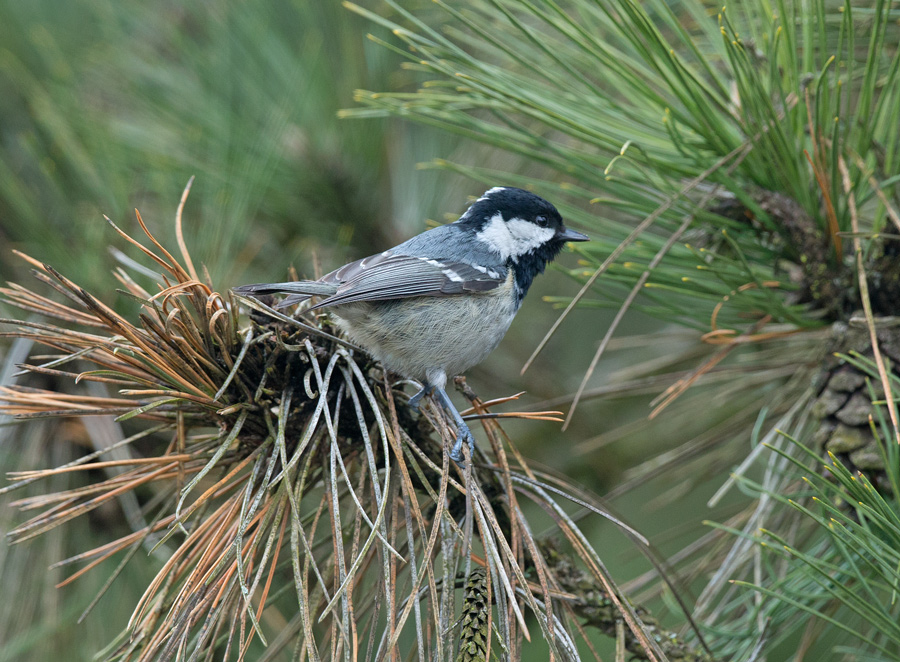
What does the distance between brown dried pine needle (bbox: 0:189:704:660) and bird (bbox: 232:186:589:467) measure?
1.16 feet

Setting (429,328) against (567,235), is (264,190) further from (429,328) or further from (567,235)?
(567,235)

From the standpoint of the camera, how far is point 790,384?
147 centimetres

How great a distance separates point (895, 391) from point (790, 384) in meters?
0.34

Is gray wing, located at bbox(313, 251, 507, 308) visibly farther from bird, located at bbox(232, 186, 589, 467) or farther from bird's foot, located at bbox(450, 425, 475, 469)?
bird's foot, located at bbox(450, 425, 475, 469)

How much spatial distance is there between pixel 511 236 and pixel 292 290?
79 cm

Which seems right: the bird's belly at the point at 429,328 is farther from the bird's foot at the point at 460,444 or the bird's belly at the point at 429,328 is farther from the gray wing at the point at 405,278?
the bird's foot at the point at 460,444

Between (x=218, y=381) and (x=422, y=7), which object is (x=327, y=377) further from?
(x=422, y=7)

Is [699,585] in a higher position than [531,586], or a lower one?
lower

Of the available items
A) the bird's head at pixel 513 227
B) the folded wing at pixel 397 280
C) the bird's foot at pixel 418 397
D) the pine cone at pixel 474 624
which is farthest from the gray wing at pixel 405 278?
the pine cone at pixel 474 624

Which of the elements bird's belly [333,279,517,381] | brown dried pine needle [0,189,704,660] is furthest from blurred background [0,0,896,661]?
brown dried pine needle [0,189,704,660]

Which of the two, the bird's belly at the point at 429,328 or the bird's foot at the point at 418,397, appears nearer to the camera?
the bird's foot at the point at 418,397

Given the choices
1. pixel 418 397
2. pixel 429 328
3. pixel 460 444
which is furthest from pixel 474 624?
pixel 429 328

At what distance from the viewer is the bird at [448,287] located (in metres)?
1.62

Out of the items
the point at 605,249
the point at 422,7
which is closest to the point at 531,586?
the point at 605,249
